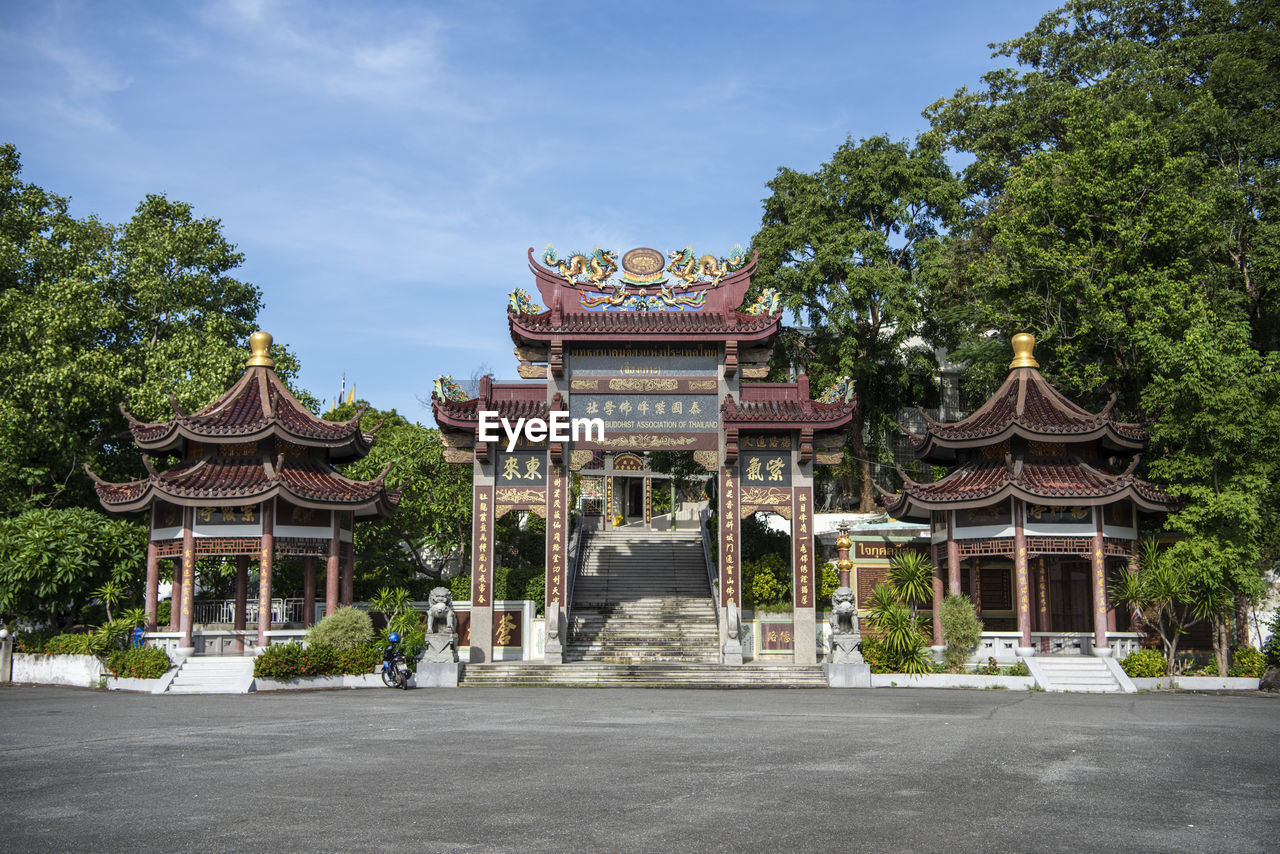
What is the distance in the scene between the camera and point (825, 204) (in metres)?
36.2

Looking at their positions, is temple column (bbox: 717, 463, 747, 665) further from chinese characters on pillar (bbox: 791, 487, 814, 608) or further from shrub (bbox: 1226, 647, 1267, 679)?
shrub (bbox: 1226, 647, 1267, 679)

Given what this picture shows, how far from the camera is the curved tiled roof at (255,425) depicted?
75.5 ft

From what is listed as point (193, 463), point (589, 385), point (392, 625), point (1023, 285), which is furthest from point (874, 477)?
point (193, 463)

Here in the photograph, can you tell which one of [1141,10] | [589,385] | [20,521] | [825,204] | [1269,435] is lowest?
[20,521]

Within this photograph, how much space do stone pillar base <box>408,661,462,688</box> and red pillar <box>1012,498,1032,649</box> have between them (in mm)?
12458

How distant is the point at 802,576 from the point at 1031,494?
5.69m

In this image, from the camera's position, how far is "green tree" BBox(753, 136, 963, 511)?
1374 inches

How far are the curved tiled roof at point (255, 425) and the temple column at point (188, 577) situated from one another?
1845 mm

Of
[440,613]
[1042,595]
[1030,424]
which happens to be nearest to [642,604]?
[440,613]

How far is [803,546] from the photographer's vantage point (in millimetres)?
25016

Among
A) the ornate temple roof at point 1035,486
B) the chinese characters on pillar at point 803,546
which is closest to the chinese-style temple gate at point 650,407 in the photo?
the chinese characters on pillar at point 803,546

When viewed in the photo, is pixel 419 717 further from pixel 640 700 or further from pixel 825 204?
pixel 825 204

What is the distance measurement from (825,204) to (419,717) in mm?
26475

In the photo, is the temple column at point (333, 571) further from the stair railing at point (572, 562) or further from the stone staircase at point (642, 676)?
the stair railing at point (572, 562)
